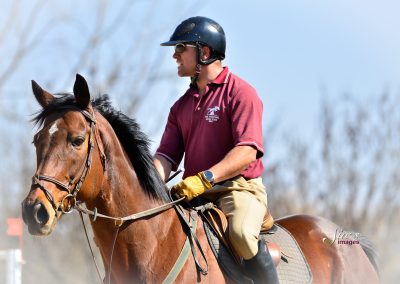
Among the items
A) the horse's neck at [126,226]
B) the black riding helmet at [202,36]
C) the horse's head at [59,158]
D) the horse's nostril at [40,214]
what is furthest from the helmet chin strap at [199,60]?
the horse's nostril at [40,214]

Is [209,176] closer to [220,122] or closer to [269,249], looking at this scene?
[220,122]

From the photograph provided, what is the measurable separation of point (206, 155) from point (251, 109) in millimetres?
498

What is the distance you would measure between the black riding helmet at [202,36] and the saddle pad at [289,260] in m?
1.51

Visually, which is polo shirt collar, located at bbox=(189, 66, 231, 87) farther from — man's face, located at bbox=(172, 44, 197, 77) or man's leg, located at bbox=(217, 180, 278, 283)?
man's leg, located at bbox=(217, 180, 278, 283)

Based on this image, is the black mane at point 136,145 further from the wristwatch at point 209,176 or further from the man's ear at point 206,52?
the man's ear at point 206,52

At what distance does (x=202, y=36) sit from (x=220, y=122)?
2.26 ft

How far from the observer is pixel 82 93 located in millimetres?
5559

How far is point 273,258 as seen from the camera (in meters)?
6.32

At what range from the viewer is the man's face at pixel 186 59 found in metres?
6.41

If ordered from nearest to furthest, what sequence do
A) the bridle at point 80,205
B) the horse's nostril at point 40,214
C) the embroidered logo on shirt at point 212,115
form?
the horse's nostril at point 40,214 < the bridle at point 80,205 < the embroidered logo on shirt at point 212,115

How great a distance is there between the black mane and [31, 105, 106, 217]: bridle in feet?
1.19

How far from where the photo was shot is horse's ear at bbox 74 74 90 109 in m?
5.54

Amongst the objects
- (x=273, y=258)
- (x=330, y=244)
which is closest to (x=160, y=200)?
(x=273, y=258)

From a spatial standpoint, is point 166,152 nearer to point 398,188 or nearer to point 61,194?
point 61,194
